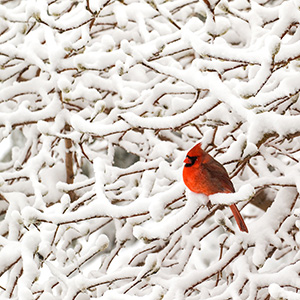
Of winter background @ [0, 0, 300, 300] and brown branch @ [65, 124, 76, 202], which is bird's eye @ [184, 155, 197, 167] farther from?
brown branch @ [65, 124, 76, 202]

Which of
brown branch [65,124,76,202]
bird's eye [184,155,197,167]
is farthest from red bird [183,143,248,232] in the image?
brown branch [65,124,76,202]

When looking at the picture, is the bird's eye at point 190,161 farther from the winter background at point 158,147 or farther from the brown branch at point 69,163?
the brown branch at point 69,163

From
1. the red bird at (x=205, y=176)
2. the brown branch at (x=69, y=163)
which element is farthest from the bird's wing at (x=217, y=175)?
the brown branch at (x=69, y=163)

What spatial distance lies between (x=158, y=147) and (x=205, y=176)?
107 centimetres

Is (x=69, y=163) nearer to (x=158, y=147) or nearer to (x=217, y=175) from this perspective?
(x=158, y=147)

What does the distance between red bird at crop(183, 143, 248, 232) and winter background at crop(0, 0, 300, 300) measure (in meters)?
0.09

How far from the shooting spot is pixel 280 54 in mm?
2320

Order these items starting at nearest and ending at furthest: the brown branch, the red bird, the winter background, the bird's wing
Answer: the winter background, the red bird, the bird's wing, the brown branch

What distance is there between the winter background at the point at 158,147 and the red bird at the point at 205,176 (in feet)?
0.28

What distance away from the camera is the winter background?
2.55 metres

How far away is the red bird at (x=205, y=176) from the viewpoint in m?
2.69

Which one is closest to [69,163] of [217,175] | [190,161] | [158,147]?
[158,147]

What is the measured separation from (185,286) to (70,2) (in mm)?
2246

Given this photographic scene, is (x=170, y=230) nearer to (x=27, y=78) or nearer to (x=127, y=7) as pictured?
(x=127, y=7)
